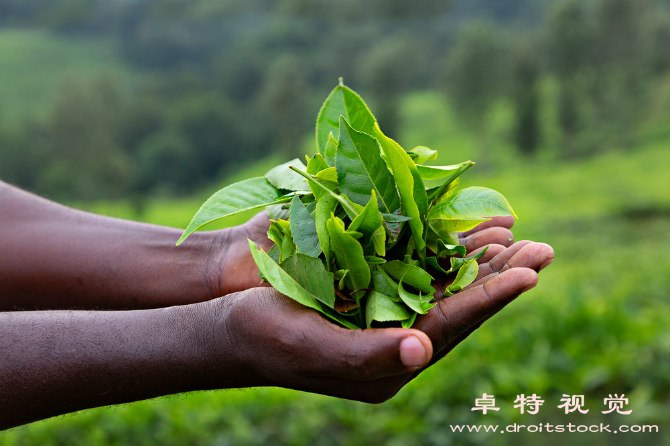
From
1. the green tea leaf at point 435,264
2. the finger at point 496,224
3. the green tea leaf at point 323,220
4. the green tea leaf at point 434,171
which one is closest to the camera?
the green tea leaf at point 323,220

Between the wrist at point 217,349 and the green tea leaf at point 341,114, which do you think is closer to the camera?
the wrist at point 217,349

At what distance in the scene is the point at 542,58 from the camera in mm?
24984

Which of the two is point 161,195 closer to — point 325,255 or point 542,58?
point 542,58

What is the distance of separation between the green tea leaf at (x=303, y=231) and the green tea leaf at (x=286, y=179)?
19 centimetres

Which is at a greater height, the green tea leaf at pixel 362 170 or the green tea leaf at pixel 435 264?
the green tea leaf at pixel 362 170

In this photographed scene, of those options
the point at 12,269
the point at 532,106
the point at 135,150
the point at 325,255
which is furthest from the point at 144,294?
the point at 135,150

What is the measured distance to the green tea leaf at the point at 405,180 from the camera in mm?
1403

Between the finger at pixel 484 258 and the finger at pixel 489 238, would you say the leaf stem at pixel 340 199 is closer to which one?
the finger at pixel 484 258

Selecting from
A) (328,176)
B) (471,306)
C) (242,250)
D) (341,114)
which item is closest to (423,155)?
(341,114)

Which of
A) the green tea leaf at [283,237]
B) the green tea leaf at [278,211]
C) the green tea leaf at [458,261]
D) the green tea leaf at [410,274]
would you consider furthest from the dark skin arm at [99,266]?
the green tea leaf at [458,261]

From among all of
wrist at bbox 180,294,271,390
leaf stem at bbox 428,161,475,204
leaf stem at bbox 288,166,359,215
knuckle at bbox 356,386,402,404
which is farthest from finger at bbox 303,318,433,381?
leaf stem at bbox 428,161,475,204

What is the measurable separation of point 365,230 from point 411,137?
29000mm

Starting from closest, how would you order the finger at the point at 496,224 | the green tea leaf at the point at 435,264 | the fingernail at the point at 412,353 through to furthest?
the fingernail at the point at 412,353
the green tea leaf at the point at 435,264
the finger at the point at 496,224

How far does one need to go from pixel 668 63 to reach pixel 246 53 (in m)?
26.8
